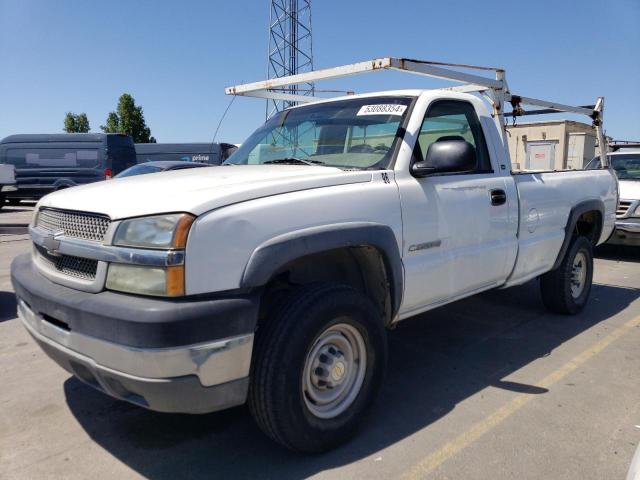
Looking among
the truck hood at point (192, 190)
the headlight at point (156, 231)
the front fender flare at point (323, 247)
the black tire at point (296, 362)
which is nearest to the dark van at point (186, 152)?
the truck hood at point (192, 190)

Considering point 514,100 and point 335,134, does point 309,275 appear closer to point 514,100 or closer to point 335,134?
point 335,134

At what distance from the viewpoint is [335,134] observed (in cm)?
368

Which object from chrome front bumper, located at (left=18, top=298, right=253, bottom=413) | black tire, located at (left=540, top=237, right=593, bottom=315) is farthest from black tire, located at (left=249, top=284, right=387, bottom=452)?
black tire, located at (left=540, top=237, right=593, bottom=315)

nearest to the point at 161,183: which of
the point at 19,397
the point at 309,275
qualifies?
the point at 309,275

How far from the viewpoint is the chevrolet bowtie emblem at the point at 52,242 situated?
268 cm

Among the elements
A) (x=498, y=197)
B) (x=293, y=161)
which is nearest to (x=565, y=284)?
(x=498, y=197)

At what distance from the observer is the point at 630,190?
8.80 metres


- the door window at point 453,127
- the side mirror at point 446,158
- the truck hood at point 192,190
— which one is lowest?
→ the truck hood at point 192,190

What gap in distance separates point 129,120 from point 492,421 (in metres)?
36.8

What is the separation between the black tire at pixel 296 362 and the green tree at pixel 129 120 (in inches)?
1423

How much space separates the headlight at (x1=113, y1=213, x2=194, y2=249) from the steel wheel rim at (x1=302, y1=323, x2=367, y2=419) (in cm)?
89

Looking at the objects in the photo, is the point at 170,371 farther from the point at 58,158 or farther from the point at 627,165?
the point at 58,158

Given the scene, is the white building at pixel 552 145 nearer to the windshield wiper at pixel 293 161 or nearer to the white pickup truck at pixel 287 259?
the white pickup truck at pixel 287 259

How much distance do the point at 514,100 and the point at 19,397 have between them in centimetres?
440
